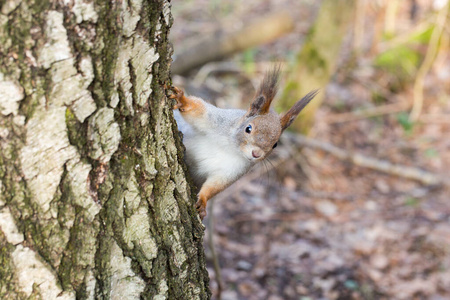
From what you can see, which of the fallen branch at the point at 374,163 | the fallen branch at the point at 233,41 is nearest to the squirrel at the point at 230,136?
the fallen branch at the point at 374,163

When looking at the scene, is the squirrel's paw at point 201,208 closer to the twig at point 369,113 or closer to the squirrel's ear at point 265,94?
the squirrel's ear at point 265,94

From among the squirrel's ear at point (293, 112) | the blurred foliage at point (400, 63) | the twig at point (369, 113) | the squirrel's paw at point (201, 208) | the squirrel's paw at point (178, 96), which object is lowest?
the twig at point (369, 113)

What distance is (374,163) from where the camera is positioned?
595cm

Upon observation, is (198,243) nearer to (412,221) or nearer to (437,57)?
(412,221)

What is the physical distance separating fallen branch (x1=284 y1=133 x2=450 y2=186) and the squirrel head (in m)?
3.29

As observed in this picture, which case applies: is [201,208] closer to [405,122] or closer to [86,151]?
[86,151]

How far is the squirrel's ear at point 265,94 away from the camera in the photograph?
2364mm

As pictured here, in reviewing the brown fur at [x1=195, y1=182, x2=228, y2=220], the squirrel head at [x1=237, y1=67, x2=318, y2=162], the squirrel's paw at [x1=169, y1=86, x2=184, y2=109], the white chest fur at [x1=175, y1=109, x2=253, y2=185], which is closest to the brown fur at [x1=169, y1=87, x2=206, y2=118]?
the squirrel's paw at [x1=169, y1=86, x2=184, y2=109]

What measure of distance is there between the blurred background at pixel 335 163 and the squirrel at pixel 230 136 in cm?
35

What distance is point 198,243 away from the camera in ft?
5.76

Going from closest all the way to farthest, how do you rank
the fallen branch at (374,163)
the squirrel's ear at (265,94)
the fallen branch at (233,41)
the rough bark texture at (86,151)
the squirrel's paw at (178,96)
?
the rough bark texture at (86,151) < the squirrel's paw at (178,96) < the squirrel's ear at (265,94) < the fallen branch at (374,163) < the fallen branch at (233,41)

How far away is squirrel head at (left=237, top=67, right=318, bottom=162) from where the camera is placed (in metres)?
2.42

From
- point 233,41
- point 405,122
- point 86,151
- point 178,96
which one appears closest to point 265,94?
point 178,96

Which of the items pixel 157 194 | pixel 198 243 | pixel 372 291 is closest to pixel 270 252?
pixel 372 291
